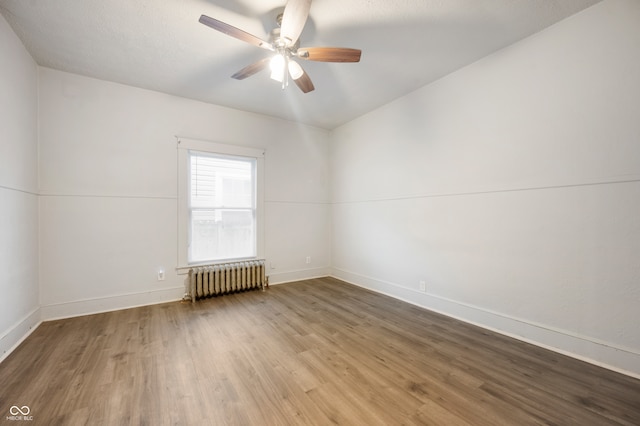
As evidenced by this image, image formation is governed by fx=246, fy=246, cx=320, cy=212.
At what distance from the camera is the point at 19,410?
62.1 inches

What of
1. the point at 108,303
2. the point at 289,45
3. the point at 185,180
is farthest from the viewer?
the point at 185,180

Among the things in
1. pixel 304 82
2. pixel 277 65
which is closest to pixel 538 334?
pixel 304 82

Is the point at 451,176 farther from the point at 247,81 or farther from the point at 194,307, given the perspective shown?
the point at 194,307

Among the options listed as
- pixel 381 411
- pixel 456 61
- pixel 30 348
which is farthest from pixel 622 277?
pixel 30 348

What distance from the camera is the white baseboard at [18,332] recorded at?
2.16m

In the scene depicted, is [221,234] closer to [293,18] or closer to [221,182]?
[221,182]

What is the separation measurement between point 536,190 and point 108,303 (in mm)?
5142

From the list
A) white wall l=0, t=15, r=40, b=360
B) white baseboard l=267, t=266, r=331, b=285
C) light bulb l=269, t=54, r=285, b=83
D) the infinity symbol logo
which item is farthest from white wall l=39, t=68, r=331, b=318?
light bulb l=269, t=54, r=285, b=83

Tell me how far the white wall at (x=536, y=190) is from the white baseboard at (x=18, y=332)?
13.9 ft

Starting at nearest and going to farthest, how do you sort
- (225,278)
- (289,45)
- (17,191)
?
1. (289,45)
2. (17,191)
3. (225,278)

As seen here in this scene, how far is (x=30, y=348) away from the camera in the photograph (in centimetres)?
230

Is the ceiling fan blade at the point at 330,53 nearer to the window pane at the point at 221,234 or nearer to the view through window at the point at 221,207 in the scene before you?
the view through window at the point at 221,207

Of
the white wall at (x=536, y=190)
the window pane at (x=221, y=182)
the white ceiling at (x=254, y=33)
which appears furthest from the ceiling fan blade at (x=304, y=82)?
the window pane at (x=221, y=182)

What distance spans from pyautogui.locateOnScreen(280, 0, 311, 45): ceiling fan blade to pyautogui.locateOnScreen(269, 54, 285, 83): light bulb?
0.23 m
